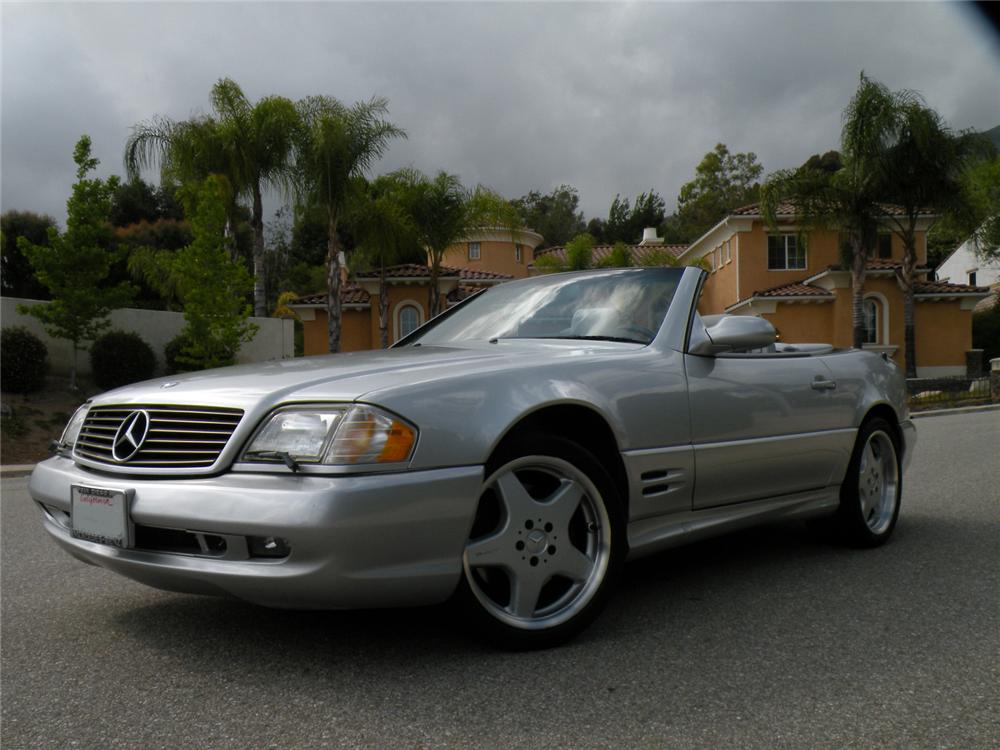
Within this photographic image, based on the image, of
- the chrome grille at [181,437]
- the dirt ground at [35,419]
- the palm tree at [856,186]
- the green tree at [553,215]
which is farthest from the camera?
the green tree at [553,215]

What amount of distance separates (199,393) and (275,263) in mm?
62360

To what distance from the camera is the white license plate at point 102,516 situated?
3020 mm

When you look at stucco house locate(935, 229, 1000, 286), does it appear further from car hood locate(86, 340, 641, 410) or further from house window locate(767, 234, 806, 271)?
car hood locate(86, 340, 641, 410)

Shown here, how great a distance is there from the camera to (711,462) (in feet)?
12.7

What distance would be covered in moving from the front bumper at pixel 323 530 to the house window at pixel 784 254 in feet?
110

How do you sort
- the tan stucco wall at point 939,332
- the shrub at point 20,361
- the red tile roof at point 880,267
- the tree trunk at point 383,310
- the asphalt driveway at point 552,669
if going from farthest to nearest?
the tan stucco wall at point 939,332, the red tile roof at point 880,267, the tree trunk at point 383,310, the shrub at point 20,361, the asphalt driveway at point 552,669

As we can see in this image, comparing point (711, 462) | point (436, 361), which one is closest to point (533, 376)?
point (436, 361)

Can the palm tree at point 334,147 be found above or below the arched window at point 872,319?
above

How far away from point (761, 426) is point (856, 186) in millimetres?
28015

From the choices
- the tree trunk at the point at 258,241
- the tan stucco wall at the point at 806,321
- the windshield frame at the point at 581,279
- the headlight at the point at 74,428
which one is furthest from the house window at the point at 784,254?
the headlight at the point at 74,428

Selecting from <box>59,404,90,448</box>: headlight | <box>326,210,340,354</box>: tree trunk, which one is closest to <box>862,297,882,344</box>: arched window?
<box>326,210,340,354</box>: tree trunk

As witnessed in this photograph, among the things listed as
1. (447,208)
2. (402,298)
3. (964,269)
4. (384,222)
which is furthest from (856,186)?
(964,269)

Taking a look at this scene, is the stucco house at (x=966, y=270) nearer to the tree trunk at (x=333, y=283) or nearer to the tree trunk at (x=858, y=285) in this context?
the tree trunk at (x=858, y=285)

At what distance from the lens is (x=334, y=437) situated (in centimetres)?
285
